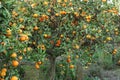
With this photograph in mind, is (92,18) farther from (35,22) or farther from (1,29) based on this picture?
(1,29)

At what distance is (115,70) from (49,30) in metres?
3.98

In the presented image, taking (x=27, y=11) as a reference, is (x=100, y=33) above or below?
below

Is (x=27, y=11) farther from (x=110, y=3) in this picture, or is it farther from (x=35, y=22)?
(x=110, y=3)

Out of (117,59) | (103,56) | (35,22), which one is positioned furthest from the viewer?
(117,59)

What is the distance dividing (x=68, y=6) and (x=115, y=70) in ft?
12.8

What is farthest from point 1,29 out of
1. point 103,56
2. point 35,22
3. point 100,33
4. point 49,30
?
point 103,56

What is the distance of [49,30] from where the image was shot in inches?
209

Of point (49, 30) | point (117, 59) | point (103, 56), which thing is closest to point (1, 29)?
point (49, 30)

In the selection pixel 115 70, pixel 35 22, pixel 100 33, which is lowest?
pixel 115 70

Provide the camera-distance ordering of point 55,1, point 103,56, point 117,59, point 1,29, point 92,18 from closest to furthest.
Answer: point 1,29, point 55,1, point 92,18, point 103,56, point 117,59

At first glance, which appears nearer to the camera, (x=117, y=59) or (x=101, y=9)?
(x=101, y=9)

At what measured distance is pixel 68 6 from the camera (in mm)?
5402

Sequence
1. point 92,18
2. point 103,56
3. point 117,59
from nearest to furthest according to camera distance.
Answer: point 92,18 < point 103,56 < point 117,59

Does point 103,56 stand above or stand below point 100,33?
below
